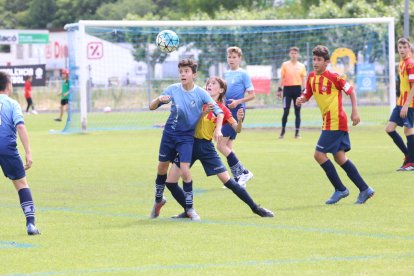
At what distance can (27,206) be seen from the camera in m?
9.98

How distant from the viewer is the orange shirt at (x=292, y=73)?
2370 centimetres

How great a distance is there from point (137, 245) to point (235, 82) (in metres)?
6.00

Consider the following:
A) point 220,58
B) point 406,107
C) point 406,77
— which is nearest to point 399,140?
point 406,107

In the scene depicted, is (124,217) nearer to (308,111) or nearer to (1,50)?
(308,111)

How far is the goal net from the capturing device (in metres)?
27.5

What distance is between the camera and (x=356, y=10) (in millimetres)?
50469

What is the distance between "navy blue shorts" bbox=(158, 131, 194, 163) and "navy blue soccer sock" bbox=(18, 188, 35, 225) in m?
1.63

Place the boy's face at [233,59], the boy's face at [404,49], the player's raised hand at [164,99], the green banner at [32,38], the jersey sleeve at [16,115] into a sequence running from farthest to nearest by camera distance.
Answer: the green banner at [32,38] → the boy's face at [404,49] → the boy's face at [233,59] → the player's raised hand at [164,99] → the jersey sleeve at [16,115]

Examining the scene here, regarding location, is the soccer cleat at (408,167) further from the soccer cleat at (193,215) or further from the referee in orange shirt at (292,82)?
the referee in orange shirt at (292,82)

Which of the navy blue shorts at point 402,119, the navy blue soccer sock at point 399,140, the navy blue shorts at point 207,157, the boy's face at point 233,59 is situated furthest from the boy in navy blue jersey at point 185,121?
the navy blue soccer sock at point 399,140

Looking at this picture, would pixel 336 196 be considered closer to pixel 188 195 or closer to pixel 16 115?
pixel 188 195

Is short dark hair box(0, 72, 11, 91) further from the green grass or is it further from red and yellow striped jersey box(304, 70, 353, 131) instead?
red and yellow striped jersey box(304, 70, 353, 131)

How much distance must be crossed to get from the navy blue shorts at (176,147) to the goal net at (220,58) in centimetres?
1549

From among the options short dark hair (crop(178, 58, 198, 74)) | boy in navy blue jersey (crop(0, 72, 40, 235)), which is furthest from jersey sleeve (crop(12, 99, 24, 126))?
short dark hair (crop(178, 58, 198, 74))
